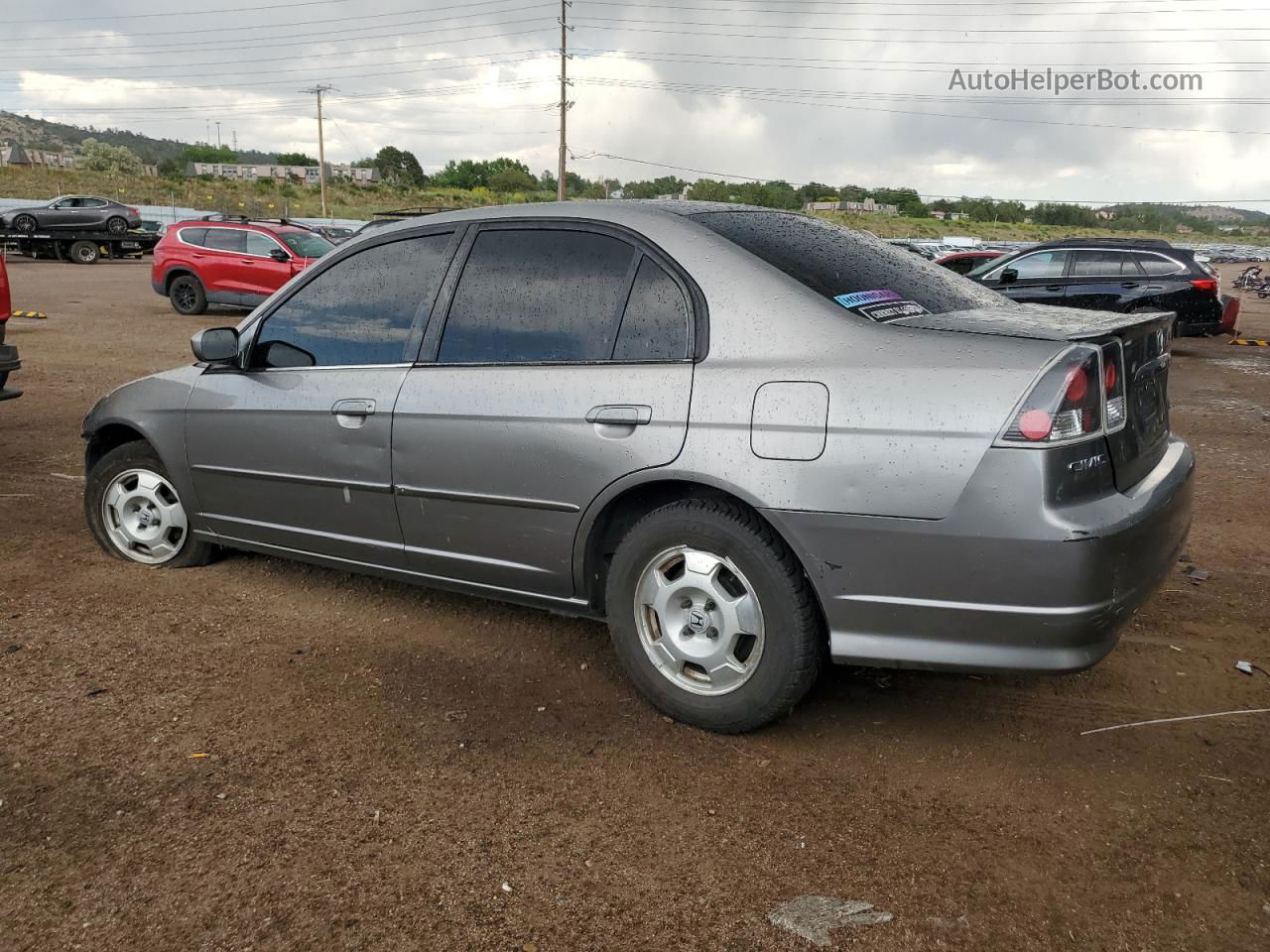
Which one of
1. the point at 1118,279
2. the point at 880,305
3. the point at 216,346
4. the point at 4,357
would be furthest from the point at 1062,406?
the point at 1118,279

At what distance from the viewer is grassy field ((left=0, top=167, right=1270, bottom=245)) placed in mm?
58438

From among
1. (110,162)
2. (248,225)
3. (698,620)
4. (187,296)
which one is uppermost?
(110,162)

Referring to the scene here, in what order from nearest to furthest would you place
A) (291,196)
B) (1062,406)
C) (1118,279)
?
(1062,406), (1118,279), (291,196)

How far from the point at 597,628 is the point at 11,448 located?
533 centimetres

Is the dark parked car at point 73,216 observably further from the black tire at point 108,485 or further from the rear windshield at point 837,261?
the rear windshield at point 837,261

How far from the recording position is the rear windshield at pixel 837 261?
3.28 m

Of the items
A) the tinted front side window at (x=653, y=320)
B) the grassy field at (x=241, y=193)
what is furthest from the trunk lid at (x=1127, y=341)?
the grassy field at (x=241, y=193)

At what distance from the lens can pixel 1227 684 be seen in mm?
3623

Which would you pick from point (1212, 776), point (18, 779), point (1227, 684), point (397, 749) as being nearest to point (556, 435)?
point (397, 749)

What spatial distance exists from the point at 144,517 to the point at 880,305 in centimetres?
354

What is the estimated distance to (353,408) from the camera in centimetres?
390

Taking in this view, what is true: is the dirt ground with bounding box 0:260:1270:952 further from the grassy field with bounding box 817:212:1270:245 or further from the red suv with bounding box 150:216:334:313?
the grassy field with bounding box 817:212:1270:245

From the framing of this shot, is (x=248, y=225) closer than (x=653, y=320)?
No

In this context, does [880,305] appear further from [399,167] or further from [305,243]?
[399,167]
